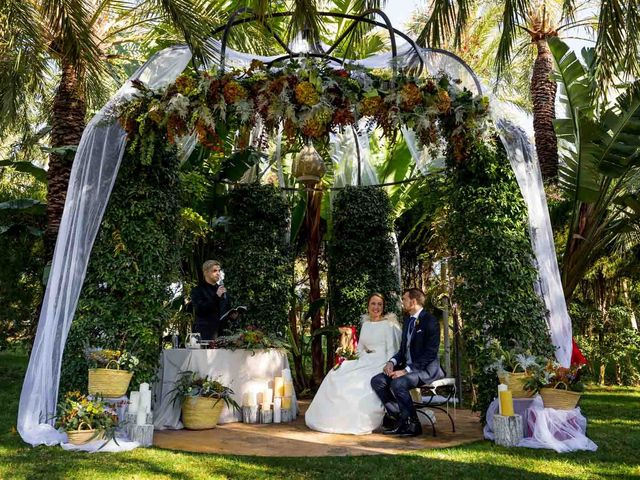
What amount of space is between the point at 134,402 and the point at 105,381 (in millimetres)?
335

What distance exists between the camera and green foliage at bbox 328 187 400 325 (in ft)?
31.8

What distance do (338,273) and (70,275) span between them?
502cm

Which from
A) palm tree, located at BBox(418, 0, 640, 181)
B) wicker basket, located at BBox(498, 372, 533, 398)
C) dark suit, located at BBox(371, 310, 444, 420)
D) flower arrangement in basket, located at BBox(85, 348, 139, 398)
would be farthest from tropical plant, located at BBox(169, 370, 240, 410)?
palm tree, located at BBox(418, 0, 640, 181)

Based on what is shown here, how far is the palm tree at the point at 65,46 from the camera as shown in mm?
6781

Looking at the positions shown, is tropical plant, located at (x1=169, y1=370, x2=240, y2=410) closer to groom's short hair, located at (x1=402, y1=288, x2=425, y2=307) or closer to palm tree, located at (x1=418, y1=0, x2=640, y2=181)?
groom's short hair, located at (x1=402, y1=288, x2=425, y2=307)

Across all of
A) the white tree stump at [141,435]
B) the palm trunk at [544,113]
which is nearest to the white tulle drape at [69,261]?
the white tree stump at [141,435]

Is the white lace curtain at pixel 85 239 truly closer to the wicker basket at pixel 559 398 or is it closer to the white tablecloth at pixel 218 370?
the wicker basket at pixel 559 398

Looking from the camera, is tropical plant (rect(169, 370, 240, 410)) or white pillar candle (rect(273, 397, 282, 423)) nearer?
tropical plant (rect(169, 370, 240, 410))

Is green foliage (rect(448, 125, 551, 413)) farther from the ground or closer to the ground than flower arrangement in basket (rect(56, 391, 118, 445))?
farther from the ground

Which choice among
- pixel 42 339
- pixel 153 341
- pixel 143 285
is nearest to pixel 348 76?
pixel 143 285

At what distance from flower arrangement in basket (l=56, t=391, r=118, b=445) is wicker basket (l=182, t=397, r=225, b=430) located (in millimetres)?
1288

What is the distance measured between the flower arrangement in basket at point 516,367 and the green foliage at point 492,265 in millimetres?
99

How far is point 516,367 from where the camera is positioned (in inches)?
233

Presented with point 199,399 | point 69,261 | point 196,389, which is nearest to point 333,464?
point 199,399
